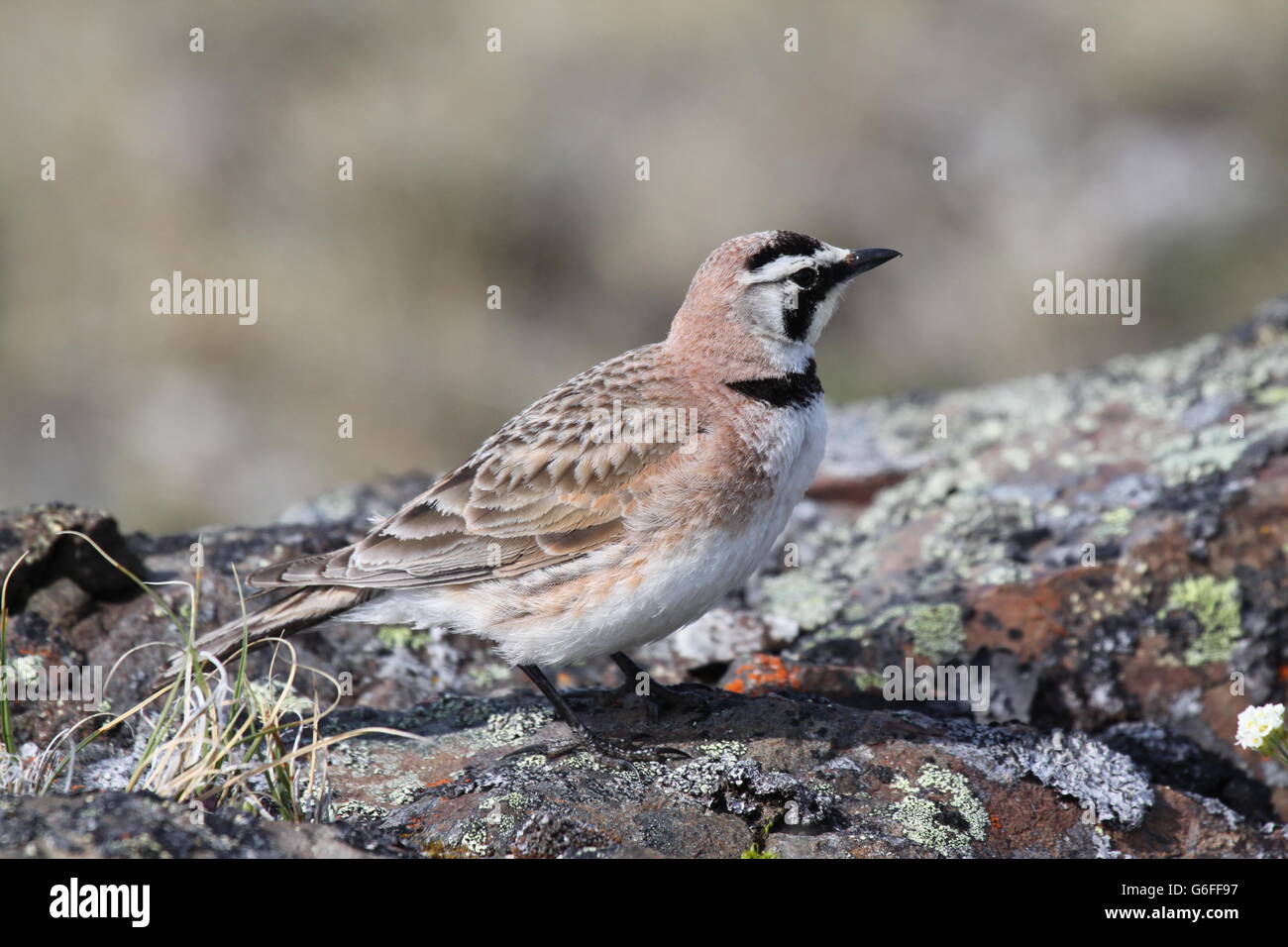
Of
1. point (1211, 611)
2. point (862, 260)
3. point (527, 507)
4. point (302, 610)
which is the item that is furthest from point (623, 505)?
point (1211, 611)

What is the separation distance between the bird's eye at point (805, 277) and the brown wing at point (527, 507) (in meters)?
0.77

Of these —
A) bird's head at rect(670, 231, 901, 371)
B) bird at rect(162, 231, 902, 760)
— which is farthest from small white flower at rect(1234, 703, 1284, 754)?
bird's head at rect(670, 231, 901, 371)

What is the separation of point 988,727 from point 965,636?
94 centimetres

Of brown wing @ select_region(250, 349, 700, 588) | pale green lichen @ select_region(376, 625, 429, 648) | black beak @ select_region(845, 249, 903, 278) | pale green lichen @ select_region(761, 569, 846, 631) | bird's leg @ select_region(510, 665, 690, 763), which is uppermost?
black beak @ select_region(845, 249, 903, 278)

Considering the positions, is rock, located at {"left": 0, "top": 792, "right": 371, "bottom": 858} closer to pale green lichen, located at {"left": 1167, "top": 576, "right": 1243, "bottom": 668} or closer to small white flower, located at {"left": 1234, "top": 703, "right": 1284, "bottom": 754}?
small white flower, located at {"left": 1234, "top": 703, "right": 1284, "bottom": 754}

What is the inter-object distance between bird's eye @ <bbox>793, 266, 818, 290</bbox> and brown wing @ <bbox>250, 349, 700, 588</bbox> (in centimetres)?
77

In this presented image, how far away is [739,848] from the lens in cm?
459

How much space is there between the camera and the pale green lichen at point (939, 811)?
4832 millimetres

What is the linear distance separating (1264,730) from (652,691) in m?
2.47

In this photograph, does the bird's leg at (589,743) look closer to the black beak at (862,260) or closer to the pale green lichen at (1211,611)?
the black beak at (862,260)

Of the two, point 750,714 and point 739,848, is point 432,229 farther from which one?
point 739,848

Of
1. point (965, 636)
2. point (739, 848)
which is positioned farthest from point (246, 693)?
point (965, 636)

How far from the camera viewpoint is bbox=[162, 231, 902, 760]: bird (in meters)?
5.50

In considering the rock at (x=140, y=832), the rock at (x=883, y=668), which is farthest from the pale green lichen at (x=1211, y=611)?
the rock at (x=140, y=832)
